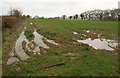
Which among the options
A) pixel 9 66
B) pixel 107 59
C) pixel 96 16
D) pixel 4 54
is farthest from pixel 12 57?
pixel 96 16

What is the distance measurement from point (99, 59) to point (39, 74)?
4258mm

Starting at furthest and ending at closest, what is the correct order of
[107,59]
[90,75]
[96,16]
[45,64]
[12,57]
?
[96,16] → [12,57] → [107,59] → [45,64] → [90,75]

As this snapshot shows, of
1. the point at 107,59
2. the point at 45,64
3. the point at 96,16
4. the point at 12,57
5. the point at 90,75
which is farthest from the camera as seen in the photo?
→ the point at 96,16

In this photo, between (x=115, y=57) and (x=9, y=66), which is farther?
(x=115, y=57)

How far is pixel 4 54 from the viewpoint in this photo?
17812mm

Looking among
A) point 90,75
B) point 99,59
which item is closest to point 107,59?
point 99,59

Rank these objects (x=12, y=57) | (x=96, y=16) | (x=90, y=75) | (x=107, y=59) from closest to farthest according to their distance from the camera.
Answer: (x=90, y=75)
(x=107, y=59)
(x=12, y=57)
(x=96, y=16)

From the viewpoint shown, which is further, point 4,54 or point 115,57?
point 4,54

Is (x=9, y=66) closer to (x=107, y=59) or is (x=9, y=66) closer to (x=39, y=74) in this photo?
(x=39, y=74)

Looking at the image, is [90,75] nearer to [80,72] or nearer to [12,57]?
[80,72]

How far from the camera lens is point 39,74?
473 inches

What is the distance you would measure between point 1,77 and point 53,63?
10.7 ft

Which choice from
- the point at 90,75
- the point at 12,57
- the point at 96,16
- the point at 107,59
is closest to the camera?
the point at 90,75

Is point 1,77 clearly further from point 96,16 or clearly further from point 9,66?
point 96,16
